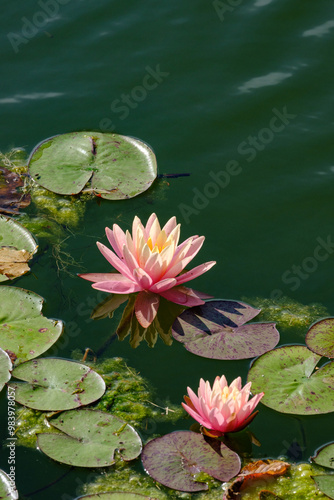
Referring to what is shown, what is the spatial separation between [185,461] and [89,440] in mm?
431

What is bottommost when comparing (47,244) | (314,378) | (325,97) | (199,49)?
(314,378)

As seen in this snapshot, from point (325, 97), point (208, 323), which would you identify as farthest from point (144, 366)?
point (325, 97)

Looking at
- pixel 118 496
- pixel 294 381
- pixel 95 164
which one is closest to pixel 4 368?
pixel 118 496

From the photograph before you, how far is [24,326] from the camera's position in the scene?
2992mm

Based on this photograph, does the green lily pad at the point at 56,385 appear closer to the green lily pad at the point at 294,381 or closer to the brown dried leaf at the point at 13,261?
the brown dried leaf at the point at 13,261

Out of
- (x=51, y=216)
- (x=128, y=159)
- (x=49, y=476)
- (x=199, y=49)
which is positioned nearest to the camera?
(x=49, y=476)

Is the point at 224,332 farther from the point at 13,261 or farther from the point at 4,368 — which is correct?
the point at 13,261

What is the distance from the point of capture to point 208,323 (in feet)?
10.0

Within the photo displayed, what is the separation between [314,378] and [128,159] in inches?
79.8

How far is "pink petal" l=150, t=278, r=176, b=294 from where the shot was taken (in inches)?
122

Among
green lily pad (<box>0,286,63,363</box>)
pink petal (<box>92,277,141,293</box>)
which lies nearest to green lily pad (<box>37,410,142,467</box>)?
green lily pad (<box>0,286,63,363</box>)

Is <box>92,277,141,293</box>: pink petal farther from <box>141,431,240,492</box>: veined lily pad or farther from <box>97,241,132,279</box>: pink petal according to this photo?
<box>141,431,240,492</box>: veined lily pad

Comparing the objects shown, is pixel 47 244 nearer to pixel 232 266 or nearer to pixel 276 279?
pixel 232 266

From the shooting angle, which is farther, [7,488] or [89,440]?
[89,440]
